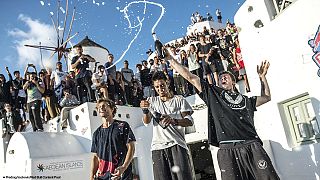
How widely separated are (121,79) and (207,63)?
3.15 m

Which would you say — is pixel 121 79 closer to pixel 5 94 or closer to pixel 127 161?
pixel 5 94

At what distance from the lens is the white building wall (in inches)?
208

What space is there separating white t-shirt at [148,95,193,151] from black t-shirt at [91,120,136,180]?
34cm

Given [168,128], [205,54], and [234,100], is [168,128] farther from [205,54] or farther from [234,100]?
[205,54]

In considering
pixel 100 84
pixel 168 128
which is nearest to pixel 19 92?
pixel 100 84

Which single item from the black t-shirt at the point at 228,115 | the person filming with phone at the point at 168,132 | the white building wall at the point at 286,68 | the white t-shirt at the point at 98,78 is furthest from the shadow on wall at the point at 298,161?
the white t-shirt at the point at 98,78

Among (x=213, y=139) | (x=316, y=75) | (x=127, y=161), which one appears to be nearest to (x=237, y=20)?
(x=316, y=75)

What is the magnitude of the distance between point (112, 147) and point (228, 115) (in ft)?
4.76

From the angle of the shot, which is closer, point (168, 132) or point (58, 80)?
point (168, 132)

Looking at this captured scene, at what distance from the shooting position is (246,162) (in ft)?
12.1

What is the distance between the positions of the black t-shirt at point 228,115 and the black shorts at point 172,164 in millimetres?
413

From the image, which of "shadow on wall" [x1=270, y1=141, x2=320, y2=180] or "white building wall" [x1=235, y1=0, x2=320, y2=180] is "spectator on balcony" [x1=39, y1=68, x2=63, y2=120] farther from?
"shadow on wall" [x1=270, y1=141, x2=320, y2=180]

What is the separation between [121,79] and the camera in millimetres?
10844

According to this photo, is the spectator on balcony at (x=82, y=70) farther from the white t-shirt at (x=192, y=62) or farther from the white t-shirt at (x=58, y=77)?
the white t-shirt at (x=192, y=62)
